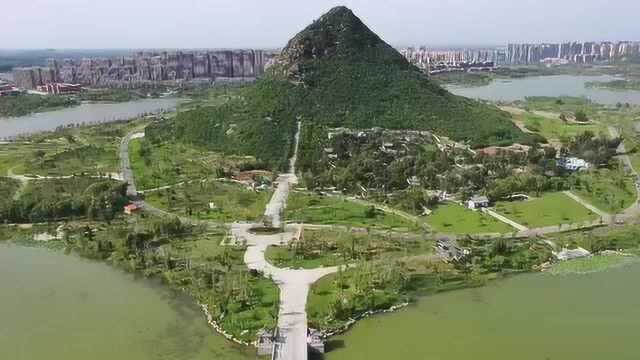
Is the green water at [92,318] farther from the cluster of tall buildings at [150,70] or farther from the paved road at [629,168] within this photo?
the cluster of tall buildings at [150,70]

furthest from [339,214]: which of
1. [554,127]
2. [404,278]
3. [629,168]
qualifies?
[554,127]

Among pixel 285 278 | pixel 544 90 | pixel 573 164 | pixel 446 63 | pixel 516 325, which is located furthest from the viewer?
pixel 446 63

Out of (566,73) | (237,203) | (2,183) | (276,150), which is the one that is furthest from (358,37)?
(566,73)

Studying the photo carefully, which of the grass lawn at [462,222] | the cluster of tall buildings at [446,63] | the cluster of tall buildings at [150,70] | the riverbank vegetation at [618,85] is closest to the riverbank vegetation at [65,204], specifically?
the grass lawn at [462,222]

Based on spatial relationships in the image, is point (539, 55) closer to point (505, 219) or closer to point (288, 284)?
point (505, 219)

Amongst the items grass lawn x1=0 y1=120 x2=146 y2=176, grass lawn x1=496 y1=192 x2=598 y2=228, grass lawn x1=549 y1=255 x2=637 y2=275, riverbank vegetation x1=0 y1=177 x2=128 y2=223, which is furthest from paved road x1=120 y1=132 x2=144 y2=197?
grass lawn x1=549 y1=255 x2=637 y2=275
